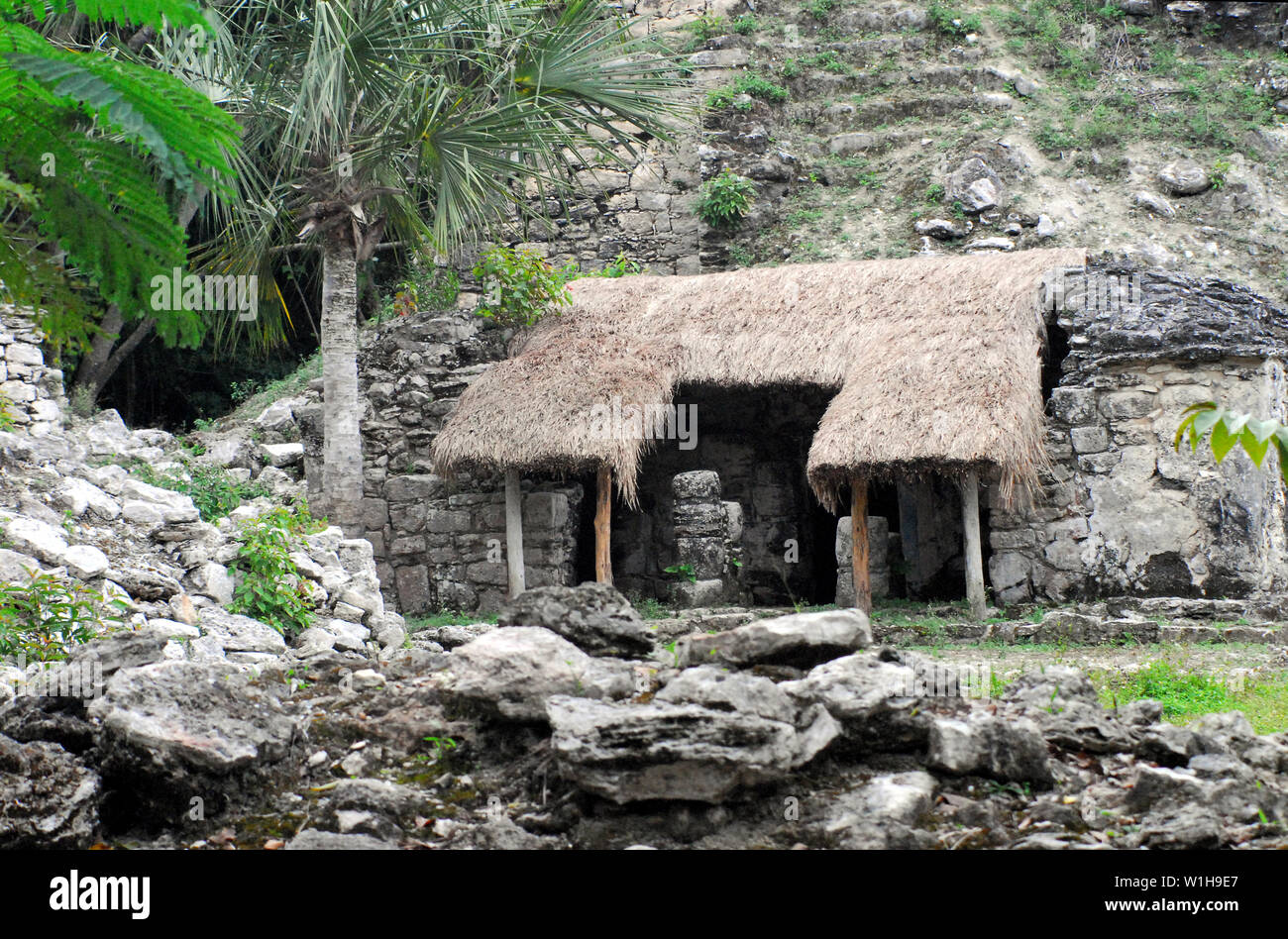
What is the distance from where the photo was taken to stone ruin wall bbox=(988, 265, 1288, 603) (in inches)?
426

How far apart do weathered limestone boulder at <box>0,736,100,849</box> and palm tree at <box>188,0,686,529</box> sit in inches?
258

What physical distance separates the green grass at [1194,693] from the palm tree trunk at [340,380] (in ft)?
24.4

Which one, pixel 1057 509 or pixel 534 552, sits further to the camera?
pixel 534 552

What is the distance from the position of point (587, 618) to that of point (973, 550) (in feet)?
20.6

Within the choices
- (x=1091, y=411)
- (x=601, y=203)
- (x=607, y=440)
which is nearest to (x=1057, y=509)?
(x=1091, y=411)

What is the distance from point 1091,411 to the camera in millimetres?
11422

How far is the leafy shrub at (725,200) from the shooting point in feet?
62.2

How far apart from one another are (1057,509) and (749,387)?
10.6ft

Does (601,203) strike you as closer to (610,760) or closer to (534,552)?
(534,552)

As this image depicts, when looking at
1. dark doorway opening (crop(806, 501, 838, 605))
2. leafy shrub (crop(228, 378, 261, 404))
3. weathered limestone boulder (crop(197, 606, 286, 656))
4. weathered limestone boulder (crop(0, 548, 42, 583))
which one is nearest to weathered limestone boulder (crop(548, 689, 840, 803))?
weathered limestone boulder (crop(197, 606, 286, 656))

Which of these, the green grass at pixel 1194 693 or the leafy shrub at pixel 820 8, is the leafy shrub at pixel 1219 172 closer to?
the leafy shrub at pixel 820 8

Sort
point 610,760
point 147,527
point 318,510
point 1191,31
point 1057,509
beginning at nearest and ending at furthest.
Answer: point 610,760
point 147,527
point 1057,509
point 318,510
point 1191,31

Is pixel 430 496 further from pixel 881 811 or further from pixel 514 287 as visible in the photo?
pixel 881 811
